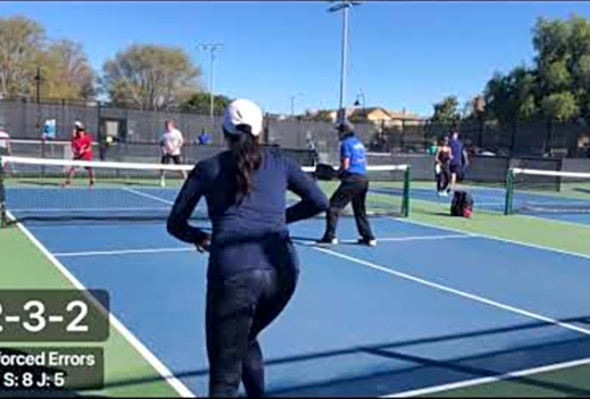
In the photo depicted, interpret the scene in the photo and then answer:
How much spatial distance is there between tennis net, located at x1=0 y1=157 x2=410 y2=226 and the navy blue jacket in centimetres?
641

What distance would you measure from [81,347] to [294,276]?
234 centimetres

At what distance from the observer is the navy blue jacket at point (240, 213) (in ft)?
12.7

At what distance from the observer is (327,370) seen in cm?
573

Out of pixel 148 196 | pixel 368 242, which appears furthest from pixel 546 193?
pixel 368 242

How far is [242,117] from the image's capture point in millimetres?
3984

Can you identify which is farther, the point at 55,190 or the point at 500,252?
the point at 55,190

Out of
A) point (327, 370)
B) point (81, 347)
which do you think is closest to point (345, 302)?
point (327, 370)

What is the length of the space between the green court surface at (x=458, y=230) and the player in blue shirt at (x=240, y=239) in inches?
46.7

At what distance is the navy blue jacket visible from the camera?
3.88m

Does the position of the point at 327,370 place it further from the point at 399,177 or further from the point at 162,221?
the point at 399,177

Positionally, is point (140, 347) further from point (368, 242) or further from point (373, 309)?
point (368, 242)

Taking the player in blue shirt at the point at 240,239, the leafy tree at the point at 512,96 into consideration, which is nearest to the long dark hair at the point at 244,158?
the player in blue shirt at the point at 240,239

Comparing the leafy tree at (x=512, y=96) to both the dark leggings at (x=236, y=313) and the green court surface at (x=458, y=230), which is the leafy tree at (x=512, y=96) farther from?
the dark leggings at (x=236, y=313)

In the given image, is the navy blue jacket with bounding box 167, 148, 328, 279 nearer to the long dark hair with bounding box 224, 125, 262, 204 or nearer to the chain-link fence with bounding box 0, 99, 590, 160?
the long dark hair with bounding box 224, 125, 262, 204
